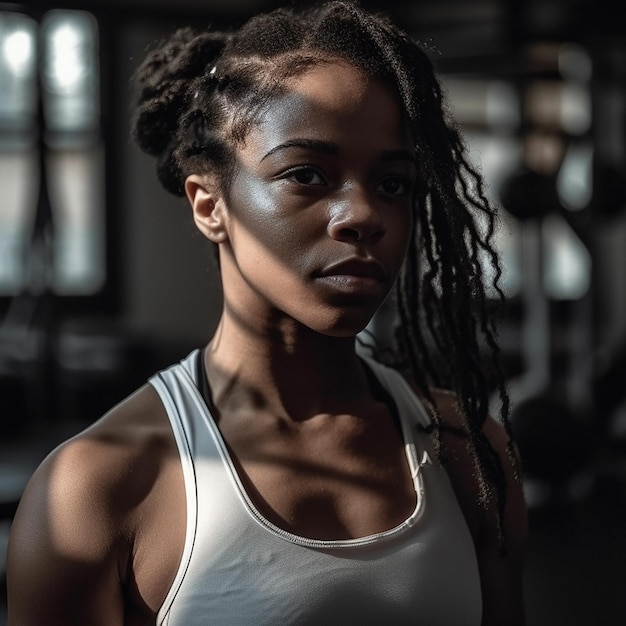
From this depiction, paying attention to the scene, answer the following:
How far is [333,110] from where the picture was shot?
86 centimetres

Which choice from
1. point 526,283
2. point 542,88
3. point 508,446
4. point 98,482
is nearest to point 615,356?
point 526,283

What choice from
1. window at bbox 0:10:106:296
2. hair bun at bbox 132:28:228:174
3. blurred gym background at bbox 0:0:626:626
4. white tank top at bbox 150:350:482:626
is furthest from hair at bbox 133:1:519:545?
window at bbox 0:10:106:296

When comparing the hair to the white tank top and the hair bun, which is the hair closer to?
the hair bun

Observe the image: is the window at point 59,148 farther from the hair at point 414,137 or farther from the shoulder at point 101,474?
the shoulder at point 101,474

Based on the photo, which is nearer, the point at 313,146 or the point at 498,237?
the point at 313,146

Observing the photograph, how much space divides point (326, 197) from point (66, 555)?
0.36 metres

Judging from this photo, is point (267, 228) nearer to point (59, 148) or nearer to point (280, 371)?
point (280, 371)

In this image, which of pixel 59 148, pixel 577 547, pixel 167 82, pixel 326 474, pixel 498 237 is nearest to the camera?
pixel 326 474

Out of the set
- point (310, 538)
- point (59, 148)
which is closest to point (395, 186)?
point (310, 538)

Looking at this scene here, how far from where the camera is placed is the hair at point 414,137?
91 centimetres

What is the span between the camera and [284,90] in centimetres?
88

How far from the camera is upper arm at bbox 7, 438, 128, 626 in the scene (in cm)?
79

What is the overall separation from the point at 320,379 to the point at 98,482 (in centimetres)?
24

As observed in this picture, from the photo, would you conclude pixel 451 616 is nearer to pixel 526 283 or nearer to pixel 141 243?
pixel 526 283
